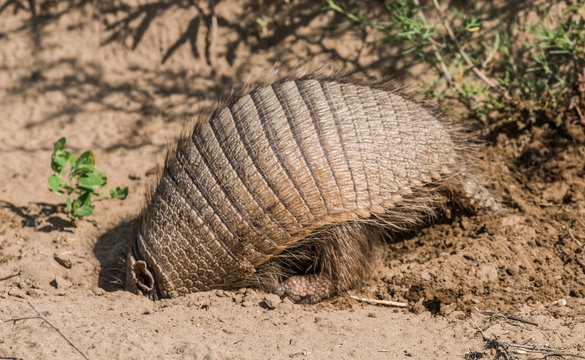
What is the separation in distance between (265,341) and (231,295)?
0.79 m

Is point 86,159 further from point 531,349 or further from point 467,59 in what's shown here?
point 531,349

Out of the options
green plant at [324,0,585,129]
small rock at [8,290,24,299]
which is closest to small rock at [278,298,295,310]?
small rock at [8,290,24,299]

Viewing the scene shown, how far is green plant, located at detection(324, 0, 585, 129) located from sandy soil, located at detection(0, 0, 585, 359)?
0.74ft

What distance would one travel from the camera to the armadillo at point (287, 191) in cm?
430

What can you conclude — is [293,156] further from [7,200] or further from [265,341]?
[7,200]

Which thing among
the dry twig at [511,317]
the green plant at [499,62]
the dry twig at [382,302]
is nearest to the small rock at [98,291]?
the dry twig at [382,302]

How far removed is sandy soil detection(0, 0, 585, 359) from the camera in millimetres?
3639

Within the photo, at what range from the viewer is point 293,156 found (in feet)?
14.2

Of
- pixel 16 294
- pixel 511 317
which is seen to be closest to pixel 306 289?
pixel 511 317

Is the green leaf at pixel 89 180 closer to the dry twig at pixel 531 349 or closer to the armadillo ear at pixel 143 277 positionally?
the armadillo ear at pixel 143 277

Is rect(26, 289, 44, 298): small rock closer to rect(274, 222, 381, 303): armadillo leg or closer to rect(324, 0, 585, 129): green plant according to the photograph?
rect(274, 222, 381, 303): armadillo leg

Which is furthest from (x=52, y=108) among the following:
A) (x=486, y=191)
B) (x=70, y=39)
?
(x=486, y=191)

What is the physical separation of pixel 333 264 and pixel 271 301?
62 centimetres

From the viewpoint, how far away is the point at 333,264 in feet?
15.2
